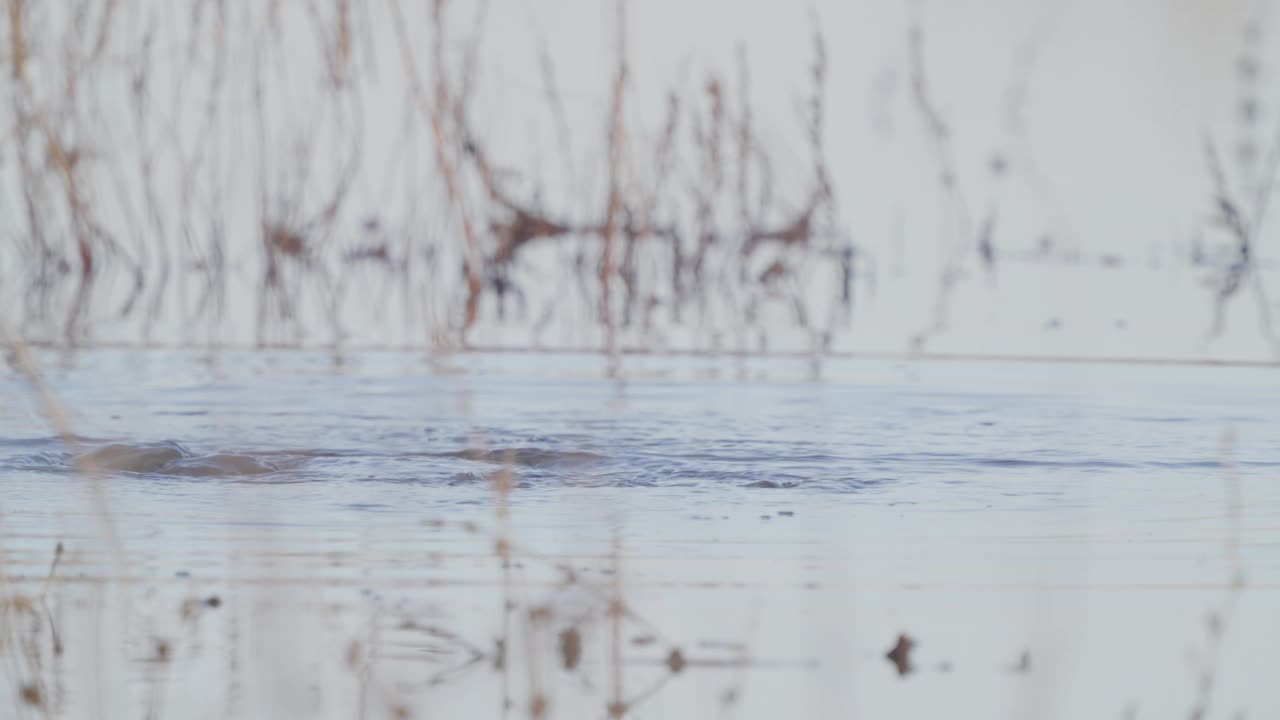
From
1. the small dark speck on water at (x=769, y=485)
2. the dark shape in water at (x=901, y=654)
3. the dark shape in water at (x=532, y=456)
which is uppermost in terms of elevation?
the dark shape in water at (x=532, y=456)

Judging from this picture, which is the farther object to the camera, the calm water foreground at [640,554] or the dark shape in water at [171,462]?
the dark shape in water at [171,462]

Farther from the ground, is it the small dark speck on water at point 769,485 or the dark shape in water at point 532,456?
the dark shape in water at point 532,456

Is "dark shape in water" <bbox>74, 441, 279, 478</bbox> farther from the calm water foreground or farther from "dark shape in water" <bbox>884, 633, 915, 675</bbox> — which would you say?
"dark shape in water" <bbox>884, 633, 915, 675</bbox>

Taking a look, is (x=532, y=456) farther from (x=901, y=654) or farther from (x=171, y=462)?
(x=901, y=654)

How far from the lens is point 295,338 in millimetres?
3908

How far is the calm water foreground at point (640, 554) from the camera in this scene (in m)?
1.18

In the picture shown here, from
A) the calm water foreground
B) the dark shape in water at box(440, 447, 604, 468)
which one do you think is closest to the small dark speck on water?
the calm water foreground

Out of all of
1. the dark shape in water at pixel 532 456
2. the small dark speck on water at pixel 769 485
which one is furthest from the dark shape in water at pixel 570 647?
the dark shape in water at pixel 532 456

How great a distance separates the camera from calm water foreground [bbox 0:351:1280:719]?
1178mm

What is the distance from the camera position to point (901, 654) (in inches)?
49.2

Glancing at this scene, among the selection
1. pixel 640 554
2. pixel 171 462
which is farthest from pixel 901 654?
pixel 171 462

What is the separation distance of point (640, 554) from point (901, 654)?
15.8 inches

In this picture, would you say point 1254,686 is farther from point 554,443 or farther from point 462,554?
point 554,443

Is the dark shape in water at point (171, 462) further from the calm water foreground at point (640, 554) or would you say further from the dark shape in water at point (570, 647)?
the dark shape in water at point (570, 647)
